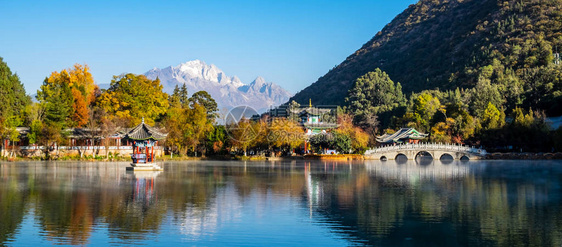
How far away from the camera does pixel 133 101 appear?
222 ft

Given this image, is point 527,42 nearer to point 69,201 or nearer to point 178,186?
point 178,186

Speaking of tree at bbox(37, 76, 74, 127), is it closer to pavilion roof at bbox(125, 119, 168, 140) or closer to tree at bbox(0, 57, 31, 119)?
tree at bbox(0, 57, 31, 119)

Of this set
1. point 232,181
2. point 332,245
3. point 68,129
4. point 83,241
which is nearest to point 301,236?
point 332,245

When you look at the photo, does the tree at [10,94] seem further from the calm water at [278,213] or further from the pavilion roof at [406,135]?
the pavilion roof at [406,135]

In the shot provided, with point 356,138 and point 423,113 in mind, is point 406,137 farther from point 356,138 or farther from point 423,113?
point 423,113

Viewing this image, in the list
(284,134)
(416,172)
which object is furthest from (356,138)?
(416,172)

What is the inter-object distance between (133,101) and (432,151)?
37.6m

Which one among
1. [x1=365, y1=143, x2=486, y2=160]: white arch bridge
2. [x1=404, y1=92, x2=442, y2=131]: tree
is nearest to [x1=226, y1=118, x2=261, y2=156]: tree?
[x1=365, y1=143, x2=486, y2=160]: white arch bridge

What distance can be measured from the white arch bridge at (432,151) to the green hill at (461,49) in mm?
17743

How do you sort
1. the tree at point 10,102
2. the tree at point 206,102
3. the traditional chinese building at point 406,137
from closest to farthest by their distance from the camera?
the tree at point 10,102
the traditional chinese building at point 406,137
the tree at point 206,102

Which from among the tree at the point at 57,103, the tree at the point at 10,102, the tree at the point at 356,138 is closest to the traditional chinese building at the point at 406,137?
the tree at the point at 356,138

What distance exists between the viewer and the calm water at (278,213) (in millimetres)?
15516

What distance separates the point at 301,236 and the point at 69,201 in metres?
11.8

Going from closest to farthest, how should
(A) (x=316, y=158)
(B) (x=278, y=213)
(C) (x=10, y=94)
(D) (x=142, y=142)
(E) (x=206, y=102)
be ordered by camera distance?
(B) (x=278, y=213) → (D) (x=142, y=142) → (C) (x=10, y=94) → (A) (x=316, y=158) → (E) (x=206, y=102)
